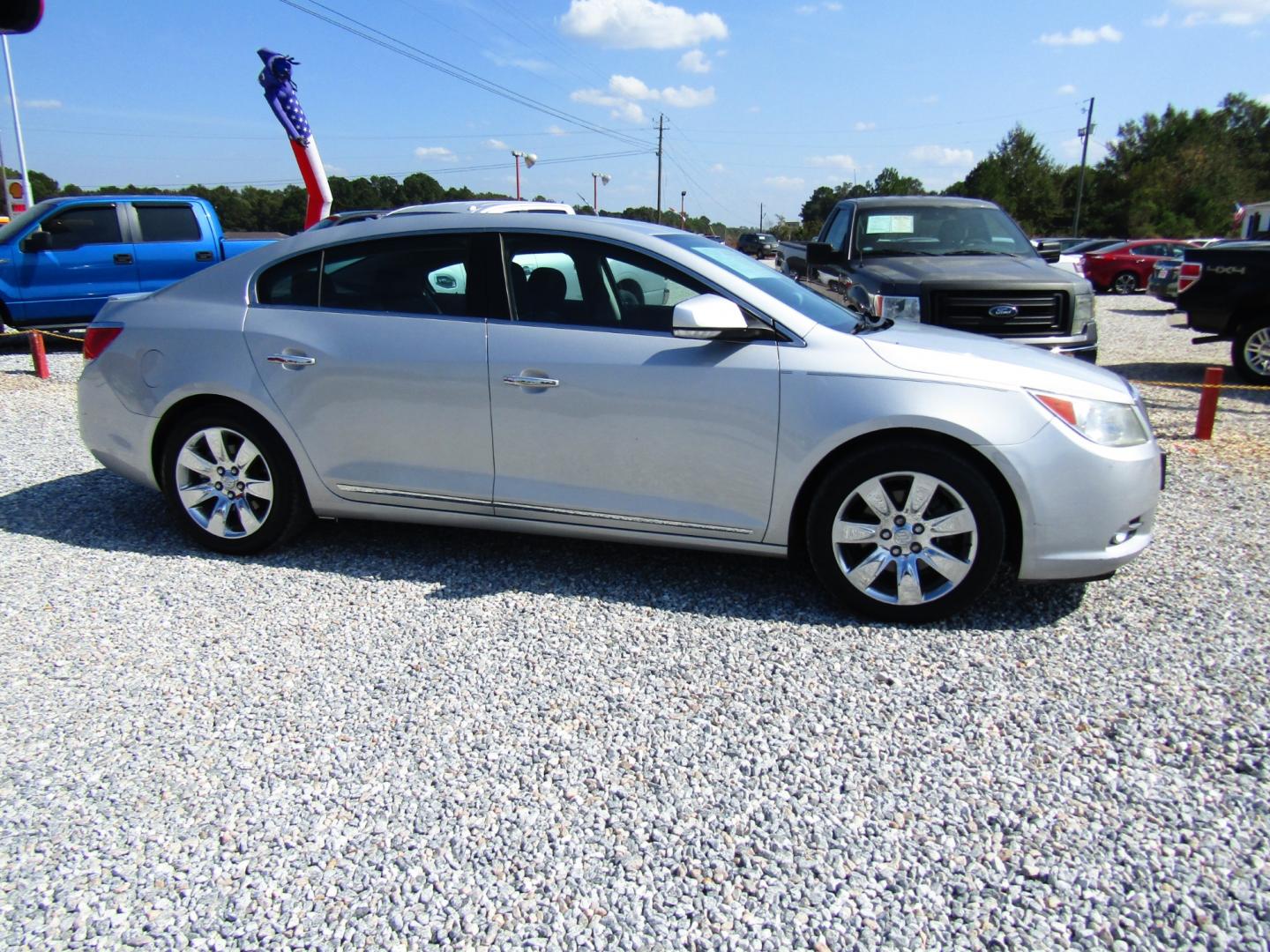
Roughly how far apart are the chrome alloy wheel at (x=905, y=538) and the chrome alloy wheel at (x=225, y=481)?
2.76 m

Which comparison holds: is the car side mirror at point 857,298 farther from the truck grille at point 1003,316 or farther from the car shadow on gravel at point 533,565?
the car shadow on gravel at point 533,565

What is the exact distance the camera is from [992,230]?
27.4ft

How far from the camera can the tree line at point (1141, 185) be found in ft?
159

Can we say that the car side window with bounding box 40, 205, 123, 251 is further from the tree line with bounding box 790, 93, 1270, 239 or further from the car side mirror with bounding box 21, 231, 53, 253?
the tree line with bounding box 790, 93, 1270, 239

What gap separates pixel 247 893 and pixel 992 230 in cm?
833

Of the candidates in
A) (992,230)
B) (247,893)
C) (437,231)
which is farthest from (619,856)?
(992,230)

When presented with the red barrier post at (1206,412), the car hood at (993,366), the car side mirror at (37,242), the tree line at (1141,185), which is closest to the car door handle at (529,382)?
the car hood at (993,366)

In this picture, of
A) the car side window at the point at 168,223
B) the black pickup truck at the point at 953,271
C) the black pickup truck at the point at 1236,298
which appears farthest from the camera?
the car side window at the point at 168,223

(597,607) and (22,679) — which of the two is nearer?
(22,679)

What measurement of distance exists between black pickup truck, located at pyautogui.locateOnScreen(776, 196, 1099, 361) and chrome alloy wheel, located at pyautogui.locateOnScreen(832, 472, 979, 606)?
9.28 feet

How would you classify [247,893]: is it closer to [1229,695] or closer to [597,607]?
[597,607]

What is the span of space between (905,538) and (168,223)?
12.0m

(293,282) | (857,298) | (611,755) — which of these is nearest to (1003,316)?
(857,298)

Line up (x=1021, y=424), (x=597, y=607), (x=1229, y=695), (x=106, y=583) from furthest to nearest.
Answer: (x=106, y=583) < (x=597, y=607) < (x=1021, y=424) < (x=1229, y=695)
